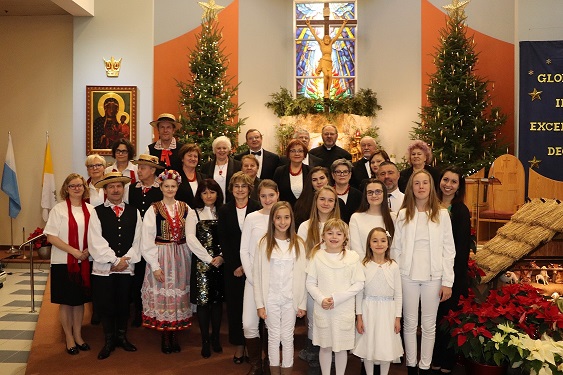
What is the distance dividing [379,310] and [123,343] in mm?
2316

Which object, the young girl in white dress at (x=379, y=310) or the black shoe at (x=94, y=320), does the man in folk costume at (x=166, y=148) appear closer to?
the black shoe at (x=94, y=320)

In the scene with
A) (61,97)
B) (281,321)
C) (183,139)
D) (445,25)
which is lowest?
(281,321)

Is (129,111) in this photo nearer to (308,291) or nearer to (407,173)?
(407,173)

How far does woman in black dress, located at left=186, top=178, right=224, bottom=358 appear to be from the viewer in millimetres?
4645

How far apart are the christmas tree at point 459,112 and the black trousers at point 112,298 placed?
21.1 feet

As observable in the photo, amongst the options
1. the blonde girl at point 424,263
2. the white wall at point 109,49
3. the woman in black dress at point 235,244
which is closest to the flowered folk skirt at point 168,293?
the woman in black dress at point 235,244

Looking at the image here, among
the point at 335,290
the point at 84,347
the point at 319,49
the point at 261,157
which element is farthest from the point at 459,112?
the point at 84,347

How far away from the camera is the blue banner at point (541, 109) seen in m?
9.51

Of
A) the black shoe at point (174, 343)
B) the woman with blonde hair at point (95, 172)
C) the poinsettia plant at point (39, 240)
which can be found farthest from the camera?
the poinsettia plant at point (39, 240)

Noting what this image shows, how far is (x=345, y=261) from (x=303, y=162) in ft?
7.44

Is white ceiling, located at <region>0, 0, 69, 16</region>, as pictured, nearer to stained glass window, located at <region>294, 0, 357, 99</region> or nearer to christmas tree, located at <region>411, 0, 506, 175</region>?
stained glass window, located at <region>294, 0, 357, 99</region>

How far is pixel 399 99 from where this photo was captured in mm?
11828

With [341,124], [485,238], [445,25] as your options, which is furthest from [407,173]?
[445,25]

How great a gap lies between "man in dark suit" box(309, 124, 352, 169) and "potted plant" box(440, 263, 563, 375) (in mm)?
2508
